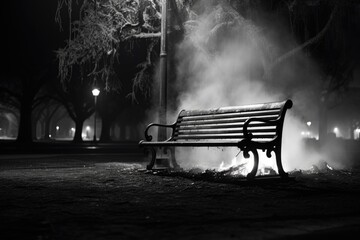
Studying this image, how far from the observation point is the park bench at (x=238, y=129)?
679 cm

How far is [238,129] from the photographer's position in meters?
7.93

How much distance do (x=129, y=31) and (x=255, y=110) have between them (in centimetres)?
601

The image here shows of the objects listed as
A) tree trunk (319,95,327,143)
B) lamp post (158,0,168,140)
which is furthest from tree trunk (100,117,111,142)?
lamp post (158,0,168,140)

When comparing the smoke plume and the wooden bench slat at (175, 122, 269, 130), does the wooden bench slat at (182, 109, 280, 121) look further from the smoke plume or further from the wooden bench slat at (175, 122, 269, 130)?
the smoke plume

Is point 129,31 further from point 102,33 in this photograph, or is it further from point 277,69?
point 277,69

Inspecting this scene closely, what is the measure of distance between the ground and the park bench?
1.91ft

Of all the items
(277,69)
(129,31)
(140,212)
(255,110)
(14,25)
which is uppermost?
(14,25)

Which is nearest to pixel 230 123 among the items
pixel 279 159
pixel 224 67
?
pixel 279 159

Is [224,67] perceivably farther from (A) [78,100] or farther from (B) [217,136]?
(A) [78,100]

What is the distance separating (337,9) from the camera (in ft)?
36.6

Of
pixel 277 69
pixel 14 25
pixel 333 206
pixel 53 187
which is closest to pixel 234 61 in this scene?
pixel 277 69

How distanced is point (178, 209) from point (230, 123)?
143 inches

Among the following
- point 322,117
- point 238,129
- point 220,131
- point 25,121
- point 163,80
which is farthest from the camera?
point 25,121

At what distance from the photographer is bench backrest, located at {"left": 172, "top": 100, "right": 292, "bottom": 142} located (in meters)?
7.04
